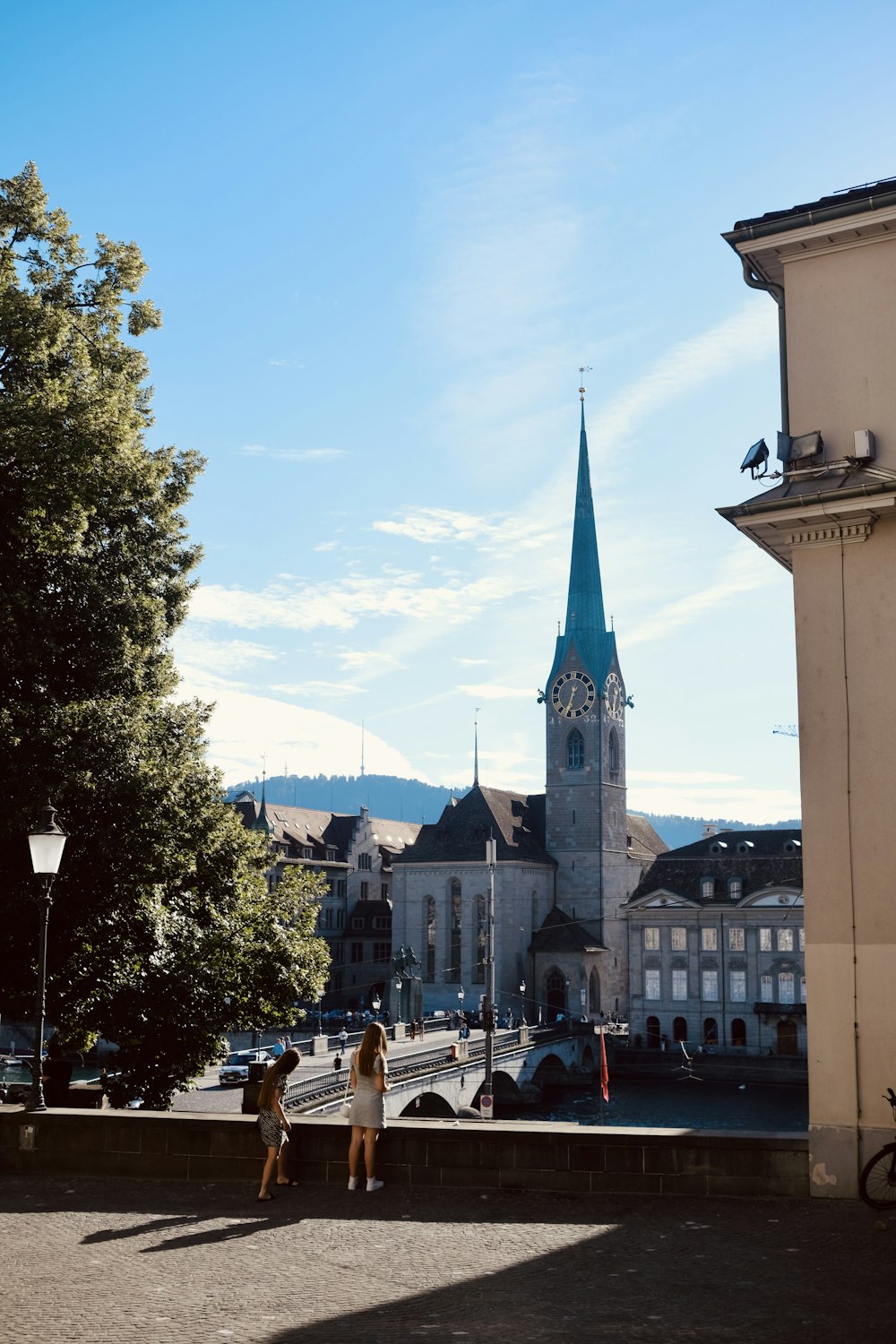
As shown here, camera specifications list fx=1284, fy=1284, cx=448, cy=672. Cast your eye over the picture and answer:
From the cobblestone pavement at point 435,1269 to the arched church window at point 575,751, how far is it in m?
95.1

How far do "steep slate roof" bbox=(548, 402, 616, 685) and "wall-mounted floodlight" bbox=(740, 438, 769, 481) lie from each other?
93952 mm

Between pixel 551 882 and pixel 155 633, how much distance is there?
8479 centimetres

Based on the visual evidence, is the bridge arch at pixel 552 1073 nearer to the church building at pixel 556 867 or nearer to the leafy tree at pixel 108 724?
the church building at pixel 556 867

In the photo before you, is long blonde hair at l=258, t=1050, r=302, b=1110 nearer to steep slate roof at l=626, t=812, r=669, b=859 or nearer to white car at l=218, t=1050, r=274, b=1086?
white car at l=218, t=1050, r=274, b=1086

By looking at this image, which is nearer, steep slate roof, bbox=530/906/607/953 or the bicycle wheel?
the bicycle wheel

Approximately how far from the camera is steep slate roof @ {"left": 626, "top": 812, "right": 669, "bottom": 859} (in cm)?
11344

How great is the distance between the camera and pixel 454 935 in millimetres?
99688

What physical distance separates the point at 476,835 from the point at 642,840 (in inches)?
942

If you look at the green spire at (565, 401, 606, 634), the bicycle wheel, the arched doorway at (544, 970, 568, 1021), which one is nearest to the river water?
the arched doorway at (544, 970, 568, 1021)

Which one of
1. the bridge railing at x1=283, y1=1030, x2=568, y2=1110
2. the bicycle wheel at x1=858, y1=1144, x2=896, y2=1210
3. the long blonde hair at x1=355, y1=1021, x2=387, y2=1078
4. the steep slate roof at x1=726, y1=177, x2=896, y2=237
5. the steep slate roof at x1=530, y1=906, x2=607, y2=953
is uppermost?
the steep slate roof at x1=726, y1=177, x2=896, y2=237

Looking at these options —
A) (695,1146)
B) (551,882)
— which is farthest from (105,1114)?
(551,882)

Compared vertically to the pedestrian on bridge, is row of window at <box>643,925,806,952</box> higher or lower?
lower

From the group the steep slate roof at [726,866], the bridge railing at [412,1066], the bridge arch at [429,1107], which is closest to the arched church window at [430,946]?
the bridge railing at [412,1066]

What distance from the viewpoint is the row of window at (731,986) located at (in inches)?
3287
